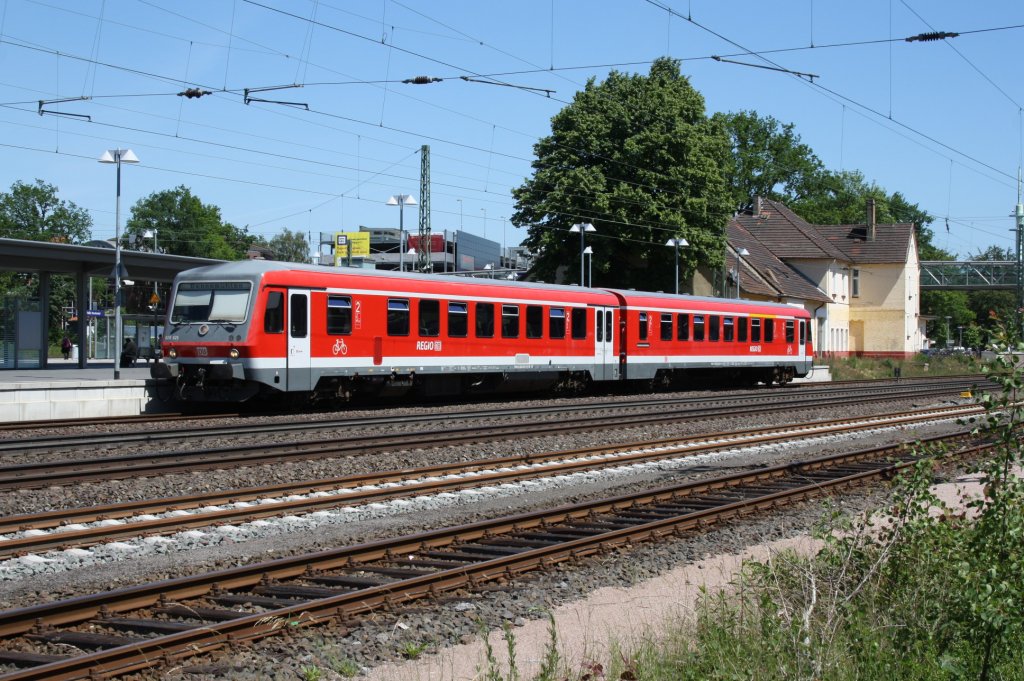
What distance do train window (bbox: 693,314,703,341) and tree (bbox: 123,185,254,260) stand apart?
286 feet

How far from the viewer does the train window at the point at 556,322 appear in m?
28.4

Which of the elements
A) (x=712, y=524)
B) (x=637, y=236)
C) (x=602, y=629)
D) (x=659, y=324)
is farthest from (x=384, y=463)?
(x=637, y=236)

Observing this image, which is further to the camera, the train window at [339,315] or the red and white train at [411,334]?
the train window at [339,315]

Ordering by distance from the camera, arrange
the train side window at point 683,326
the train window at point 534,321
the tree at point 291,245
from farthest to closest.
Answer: the tree at point 291,245
the train side window at point 683,326
the train window at point 534,321

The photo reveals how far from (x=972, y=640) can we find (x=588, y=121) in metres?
47.8

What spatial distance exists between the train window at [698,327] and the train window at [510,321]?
8.34m

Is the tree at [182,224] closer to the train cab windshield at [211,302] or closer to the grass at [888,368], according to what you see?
the grass at [888,368]

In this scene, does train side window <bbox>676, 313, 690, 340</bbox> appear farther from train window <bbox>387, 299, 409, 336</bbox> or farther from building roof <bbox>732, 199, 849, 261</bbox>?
building roof <bbox>732, 199, 849, 261</bbox>

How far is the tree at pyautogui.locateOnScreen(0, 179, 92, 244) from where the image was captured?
324 ft

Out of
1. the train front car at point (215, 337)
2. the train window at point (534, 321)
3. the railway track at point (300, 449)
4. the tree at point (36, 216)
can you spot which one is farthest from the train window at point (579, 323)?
the tree at point (36, 216)

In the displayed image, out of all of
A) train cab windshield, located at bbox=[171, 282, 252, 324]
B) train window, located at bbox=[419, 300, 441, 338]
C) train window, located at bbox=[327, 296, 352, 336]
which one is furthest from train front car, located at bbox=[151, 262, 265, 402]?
train window, located at bbox=[419, 300, 441, 338]

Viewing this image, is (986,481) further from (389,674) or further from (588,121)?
(588,121)

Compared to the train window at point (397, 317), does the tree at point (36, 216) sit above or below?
above

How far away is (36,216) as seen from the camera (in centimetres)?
10106
